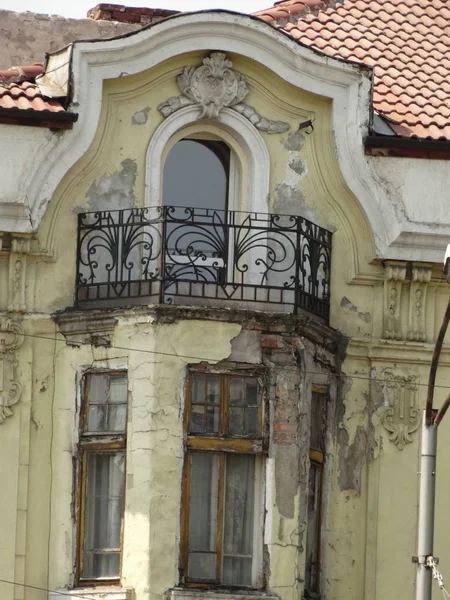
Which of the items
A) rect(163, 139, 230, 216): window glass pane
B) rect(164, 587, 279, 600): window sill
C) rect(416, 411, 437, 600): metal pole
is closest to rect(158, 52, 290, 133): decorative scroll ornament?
rect(163, 139, 230, 216): window glass pane

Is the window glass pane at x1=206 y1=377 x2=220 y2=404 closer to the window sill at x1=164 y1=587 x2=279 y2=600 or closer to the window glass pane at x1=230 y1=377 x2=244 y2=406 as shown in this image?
the window glass pane at x1=230 y1=377 x2=244 y2=406

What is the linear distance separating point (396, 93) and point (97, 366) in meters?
5.01

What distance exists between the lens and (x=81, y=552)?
24625mm

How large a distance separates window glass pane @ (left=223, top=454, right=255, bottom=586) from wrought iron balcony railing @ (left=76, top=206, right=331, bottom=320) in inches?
68.5

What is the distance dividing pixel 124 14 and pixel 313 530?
729cm

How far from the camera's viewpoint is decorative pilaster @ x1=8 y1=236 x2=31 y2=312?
25.1 m

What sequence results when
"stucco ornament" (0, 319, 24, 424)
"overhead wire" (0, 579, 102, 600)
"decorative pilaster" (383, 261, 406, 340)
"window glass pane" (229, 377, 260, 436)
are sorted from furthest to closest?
1. "decorative pilaster" (383, 261, 406, 340)
2. "stucco ornament" (0, 319, 24, 424)
3. "window glass pane" (229, 377, 260, 436)
4. "overhead wire" (0, 579, 102, 600)

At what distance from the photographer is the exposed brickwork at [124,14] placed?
2891cm

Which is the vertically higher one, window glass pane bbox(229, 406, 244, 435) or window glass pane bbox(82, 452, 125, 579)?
window glass pane bbox(229, 406, 244, 435)

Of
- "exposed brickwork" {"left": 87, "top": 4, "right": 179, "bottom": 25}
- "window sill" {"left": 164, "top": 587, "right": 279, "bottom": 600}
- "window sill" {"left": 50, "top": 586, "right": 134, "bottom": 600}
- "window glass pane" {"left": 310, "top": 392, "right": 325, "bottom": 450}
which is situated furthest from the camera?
"exposed brickwork" {"left": 87, "top": 4, "right": 179, "bottom": 25}

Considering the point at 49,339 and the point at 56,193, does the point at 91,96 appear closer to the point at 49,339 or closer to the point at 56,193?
the point at 56,193

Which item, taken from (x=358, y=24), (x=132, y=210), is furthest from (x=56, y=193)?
(x=358, y=24)

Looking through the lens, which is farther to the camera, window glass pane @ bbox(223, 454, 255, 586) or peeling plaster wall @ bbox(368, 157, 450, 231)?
peeling plaster wall @ bbox(368, 157, 450, 231)

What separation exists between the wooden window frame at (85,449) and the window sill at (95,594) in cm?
16
